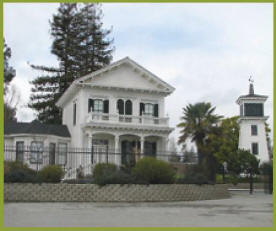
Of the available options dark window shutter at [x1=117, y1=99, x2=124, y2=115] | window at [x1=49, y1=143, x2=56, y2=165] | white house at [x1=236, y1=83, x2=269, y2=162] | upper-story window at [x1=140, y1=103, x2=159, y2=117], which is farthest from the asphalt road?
upper-story window at [x1=140, y1=103, x2=159, y2=117]

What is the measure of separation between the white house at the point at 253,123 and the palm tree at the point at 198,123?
7.57 ft

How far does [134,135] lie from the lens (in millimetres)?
36812

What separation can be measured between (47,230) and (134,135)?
25687 millimetres

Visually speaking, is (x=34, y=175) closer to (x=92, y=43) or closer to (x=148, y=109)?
(x=148, y=109)

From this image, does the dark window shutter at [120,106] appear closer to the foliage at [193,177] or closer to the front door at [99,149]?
the front door at [99,149]

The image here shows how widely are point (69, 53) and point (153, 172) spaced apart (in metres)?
38.9

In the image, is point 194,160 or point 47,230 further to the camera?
point 194,160

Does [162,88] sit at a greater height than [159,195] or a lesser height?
greater

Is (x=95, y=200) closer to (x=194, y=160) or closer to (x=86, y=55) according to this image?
(x=194, y=160)

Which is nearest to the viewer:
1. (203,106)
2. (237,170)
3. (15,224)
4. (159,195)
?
(15,224)

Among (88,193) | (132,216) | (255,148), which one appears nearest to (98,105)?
(255,148)

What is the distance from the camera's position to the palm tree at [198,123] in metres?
33.1

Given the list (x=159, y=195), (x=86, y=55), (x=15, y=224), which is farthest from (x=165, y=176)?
(x=86, y=55)

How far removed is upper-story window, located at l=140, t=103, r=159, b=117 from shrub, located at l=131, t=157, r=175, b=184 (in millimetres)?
15948
